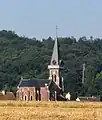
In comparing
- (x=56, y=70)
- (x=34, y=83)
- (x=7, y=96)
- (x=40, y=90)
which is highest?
(x=56, y=70)

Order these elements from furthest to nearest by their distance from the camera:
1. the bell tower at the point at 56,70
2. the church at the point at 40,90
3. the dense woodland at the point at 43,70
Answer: the dense woodland at the point at 43,70 → the bell tower at the point at 56,70 → the church at the point at 40,90

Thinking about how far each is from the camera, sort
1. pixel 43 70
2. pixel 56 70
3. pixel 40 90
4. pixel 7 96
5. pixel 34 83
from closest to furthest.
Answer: pixel 7 96, pixel 34 83, pixel 40 90, pixel 56 70, pixel 43 70

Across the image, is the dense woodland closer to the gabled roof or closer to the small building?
the gabled roof

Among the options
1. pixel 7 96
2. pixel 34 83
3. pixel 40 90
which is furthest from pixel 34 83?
pixel 7 96

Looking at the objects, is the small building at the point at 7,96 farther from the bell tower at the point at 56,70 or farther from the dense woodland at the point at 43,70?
the dense woodland at the point at 43,70

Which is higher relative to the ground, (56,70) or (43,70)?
(56,70)

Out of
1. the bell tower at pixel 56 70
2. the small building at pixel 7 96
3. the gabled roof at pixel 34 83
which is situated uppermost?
the bell tower at pixel 56 70

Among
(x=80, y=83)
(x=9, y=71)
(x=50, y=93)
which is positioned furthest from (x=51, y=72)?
(x=9, y=71)

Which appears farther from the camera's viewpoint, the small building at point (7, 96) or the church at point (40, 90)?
the church at point (40, 90)

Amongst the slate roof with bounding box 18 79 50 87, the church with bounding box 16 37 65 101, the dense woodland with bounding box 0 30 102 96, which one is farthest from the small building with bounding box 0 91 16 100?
the dense woodland with bounding box 0 30 102 96

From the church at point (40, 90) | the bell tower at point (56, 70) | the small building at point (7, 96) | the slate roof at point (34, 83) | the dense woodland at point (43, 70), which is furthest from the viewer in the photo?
the dense woodland at point (43, 70)

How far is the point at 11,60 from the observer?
18212 cm

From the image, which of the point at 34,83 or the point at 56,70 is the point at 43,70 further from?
the point at 34,83

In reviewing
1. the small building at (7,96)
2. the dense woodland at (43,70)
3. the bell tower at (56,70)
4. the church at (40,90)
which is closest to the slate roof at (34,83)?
the church at (40,90)
